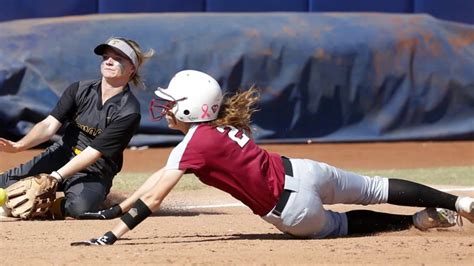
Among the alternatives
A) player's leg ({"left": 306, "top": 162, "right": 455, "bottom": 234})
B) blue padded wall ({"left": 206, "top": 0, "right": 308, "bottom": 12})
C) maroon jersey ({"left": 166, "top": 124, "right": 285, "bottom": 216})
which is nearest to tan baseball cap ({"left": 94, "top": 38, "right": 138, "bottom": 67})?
maroon jersey ({"left": 166, "top": 124, "right": 285, "bottom": 216})

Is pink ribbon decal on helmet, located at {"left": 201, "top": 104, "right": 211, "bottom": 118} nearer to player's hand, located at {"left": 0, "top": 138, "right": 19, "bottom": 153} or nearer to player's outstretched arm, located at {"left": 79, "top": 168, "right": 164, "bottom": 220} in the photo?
player's outstretched arm, located at {"left": 79, "top": 168, "right": 164, "bottom": 220}

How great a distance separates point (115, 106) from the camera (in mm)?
7016

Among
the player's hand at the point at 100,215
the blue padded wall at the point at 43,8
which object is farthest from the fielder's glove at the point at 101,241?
the blue padded wall at the point at 43,8

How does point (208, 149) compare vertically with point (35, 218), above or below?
above

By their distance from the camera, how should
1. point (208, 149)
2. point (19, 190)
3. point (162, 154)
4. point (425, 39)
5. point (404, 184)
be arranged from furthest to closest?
point (425, 39) < point (162, 154) < point (19, 190) < point (404, 184) < point (208, 149)

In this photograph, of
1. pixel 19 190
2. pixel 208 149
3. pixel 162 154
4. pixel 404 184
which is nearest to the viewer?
pixel 208 149

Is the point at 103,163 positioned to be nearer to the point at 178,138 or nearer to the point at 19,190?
the point at 19,190


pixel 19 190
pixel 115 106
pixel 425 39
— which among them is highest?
pixel 115 106

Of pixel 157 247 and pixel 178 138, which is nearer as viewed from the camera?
pixel 157 247

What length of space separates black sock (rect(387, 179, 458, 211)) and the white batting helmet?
3.56 ft

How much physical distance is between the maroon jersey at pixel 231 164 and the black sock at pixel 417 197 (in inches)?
25.9

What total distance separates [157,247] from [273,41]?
746 cm

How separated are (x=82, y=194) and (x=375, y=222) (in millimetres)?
1994

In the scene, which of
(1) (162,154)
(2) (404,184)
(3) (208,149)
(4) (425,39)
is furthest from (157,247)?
(4) (425,39)
